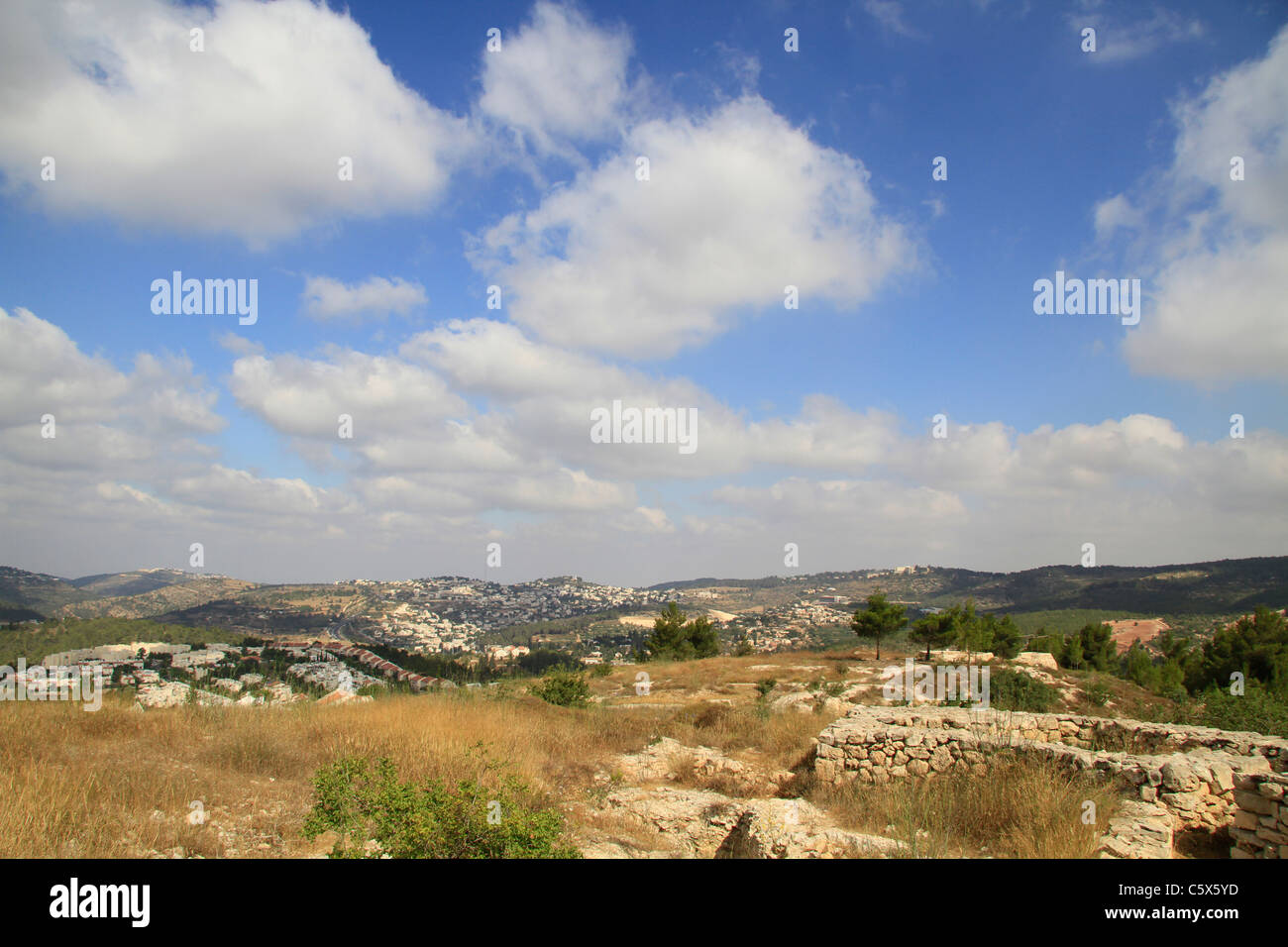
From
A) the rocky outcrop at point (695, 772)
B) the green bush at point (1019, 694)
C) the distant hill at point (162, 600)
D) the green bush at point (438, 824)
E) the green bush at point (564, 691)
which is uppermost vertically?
the green bush at point (438, 824)

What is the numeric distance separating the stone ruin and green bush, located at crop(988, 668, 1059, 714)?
294 inches

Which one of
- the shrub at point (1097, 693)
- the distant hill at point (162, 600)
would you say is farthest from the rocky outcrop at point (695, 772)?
the distant hill at point (162, 600)

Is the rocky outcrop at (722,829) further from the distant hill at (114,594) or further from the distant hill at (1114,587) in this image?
the distant hill at (114,594)

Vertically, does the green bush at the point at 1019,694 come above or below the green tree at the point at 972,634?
above

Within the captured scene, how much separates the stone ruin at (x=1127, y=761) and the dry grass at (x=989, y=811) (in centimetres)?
30

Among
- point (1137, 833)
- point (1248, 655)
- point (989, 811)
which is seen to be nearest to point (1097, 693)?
point (1248, 655)

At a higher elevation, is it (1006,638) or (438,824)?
(438,824)

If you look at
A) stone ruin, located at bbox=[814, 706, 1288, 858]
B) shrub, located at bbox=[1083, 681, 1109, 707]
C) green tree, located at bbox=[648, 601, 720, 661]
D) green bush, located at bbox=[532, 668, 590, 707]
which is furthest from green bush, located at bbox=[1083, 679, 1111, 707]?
green tree, located at bbox=[648, 601, 720, 661]

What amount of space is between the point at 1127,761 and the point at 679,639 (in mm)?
42734

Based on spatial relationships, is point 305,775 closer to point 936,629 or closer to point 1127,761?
point 1127,761

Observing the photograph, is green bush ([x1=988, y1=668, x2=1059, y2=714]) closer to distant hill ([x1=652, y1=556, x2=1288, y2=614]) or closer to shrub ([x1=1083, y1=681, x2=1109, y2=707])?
shrub ([x1=1083, y1=681, x2=1109, y2=707])

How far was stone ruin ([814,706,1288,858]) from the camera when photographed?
733 centimetres

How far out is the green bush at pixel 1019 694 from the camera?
758 inches

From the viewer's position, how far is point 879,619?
128 feet
